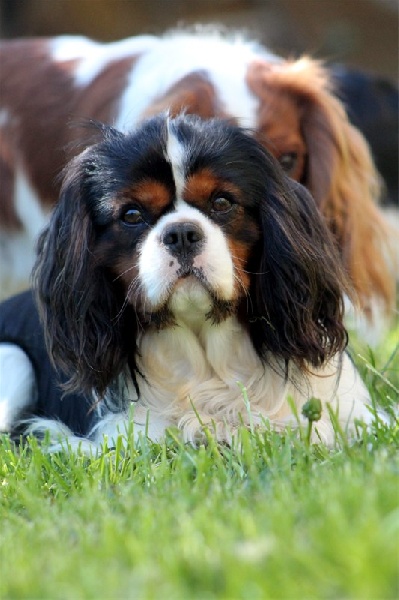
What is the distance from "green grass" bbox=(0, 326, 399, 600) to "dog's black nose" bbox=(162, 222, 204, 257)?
0.53 metres

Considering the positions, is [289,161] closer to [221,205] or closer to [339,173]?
[339,173]

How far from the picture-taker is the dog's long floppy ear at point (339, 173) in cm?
479

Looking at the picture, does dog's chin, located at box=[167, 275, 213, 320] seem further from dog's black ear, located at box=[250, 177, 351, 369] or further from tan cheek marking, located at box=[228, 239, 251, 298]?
dog's black ear, located at box=[250, 177, 351, 369]

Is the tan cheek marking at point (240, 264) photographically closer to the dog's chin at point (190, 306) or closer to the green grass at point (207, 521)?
the dog's chin at point (190, 306)

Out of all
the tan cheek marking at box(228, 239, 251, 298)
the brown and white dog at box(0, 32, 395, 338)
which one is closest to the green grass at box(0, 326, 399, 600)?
the tan cheek marking at box(228, 239, 251, 298)

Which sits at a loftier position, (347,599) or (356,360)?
(347,599)

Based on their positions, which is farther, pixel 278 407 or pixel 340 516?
pixel 278 407

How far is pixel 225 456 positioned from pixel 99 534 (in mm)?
825

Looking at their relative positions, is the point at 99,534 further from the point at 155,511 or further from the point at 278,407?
the point at 278,407

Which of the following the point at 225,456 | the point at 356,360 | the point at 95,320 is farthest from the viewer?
the point at 356,360

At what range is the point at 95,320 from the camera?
11.0ft

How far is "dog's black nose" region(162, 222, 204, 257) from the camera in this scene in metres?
3.02

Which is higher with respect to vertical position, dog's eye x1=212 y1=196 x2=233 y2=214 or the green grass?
dog's eye x1=212 y1=196 x2=233 y2=214

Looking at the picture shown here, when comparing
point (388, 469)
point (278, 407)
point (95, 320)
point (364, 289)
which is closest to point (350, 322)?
point (364, 289)
